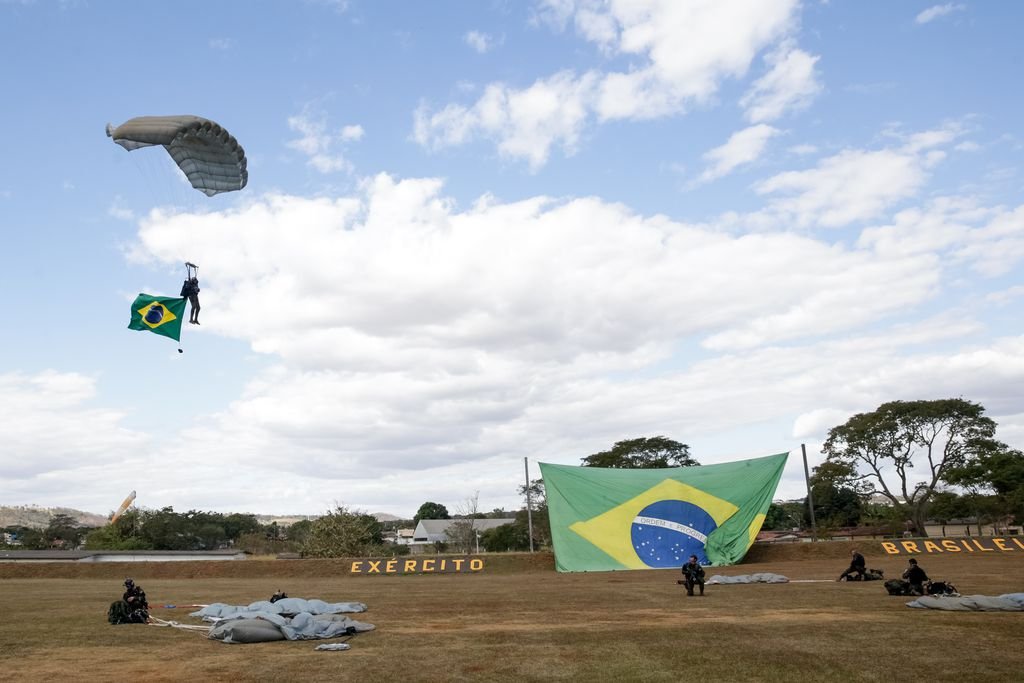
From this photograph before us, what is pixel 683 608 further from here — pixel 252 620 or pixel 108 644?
pixel 108 644

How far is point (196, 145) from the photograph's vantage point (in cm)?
2142

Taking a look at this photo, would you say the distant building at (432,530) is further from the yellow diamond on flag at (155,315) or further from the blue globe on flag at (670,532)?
the yellow diamond on flag at (155,315)

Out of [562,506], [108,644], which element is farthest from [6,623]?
[562,506]

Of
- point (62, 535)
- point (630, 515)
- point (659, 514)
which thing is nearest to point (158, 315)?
point (630, 515)

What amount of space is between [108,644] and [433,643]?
6.55m

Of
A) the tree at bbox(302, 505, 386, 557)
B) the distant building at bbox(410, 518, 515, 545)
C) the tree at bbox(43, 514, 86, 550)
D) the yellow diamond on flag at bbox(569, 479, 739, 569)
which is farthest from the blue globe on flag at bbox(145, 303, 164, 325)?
the tree at bbox(43, 514, 86, 550)

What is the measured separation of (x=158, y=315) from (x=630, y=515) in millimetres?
25658

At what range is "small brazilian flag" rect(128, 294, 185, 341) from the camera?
78.6 feet

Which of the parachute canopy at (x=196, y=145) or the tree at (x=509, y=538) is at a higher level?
the parachute canopy at (x=196, y=145)

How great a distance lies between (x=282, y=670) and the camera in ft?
38.0

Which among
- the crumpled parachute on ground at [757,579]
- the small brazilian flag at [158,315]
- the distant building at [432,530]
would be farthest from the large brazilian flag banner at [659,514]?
the distant building at [432,530]

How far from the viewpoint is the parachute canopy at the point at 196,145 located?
20.2m

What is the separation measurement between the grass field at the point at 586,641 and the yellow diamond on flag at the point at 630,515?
13435 mm

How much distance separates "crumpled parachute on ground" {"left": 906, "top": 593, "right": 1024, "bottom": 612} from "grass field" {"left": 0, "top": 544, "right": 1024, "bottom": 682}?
44 cm
